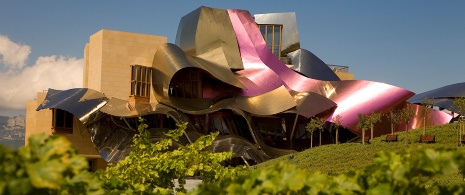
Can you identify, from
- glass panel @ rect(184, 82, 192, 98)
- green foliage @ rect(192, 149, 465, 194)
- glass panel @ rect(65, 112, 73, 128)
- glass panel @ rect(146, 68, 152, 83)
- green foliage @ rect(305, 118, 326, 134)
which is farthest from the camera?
glass panel @ rect(65, 112, 73, 128)

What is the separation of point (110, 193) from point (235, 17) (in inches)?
1353

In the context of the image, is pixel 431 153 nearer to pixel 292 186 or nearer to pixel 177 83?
pixel 292 186

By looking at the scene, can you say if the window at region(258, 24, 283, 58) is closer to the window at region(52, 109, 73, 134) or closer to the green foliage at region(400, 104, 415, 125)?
the green foliage at region(400, 104, 415, 125)

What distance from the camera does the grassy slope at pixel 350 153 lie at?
21220mm

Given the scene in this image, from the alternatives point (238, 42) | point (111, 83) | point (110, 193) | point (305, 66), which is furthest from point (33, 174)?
point (305, 66)

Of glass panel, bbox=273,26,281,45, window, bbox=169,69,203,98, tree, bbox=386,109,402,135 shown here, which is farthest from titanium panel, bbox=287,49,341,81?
window, bbox=169,69,203,98

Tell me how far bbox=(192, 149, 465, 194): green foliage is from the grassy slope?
17.1m

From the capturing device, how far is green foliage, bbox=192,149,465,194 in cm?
256

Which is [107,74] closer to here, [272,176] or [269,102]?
[269,102]

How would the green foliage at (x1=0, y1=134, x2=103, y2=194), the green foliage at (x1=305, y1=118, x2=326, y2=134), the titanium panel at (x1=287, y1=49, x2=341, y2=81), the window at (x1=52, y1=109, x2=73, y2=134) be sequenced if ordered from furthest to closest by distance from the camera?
1. the titanium panel at (x1=287, y1=49, x2=341, y2=81)
2. the window at (x1=52, y1=109, x2=73, y2=134)
3. the green foliage at (x1=305, y1=118, x2=326, y2=134)
4. the green foliage at (x1=0, y1=134, x2=103, y2=194)

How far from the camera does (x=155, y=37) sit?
34.4 metres

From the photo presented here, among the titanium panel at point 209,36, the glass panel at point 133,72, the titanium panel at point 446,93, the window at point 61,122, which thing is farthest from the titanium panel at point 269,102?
the titanium panel at point 446,93

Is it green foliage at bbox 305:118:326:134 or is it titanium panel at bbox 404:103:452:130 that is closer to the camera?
green foliage at bbox 305:118:326:134

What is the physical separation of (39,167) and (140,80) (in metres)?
30.3
